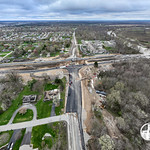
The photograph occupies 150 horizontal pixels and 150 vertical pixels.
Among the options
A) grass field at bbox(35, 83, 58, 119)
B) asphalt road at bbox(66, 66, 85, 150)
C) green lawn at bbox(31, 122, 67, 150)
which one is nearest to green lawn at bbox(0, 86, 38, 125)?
grass field at bbox(35, 83, 58, 119)

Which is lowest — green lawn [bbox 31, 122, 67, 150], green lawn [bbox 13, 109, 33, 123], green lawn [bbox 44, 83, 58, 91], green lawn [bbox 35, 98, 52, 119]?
green lawn [bbox 31, 122, 67, 150]

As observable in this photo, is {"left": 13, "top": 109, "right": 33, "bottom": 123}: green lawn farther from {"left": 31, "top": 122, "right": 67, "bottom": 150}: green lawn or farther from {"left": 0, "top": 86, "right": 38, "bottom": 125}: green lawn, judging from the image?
{"left": 31, "top": 122, "right": 67, "bottom": 150}: green lawn

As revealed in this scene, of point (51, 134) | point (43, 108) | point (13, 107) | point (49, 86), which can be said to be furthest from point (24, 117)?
point (49, 86)

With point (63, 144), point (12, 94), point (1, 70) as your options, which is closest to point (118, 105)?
point (63, 144)

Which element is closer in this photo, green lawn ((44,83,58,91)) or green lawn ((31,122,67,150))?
green lawn ((31,122,67,150))

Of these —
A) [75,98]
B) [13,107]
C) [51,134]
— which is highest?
[75,98]

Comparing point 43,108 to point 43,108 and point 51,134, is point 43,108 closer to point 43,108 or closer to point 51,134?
point 43,108

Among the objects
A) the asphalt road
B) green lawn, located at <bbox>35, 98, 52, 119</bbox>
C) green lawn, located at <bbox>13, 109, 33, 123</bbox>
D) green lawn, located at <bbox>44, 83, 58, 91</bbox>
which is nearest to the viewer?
green lawn, located at <bbox>13, 109, 33, 123</bbox>
